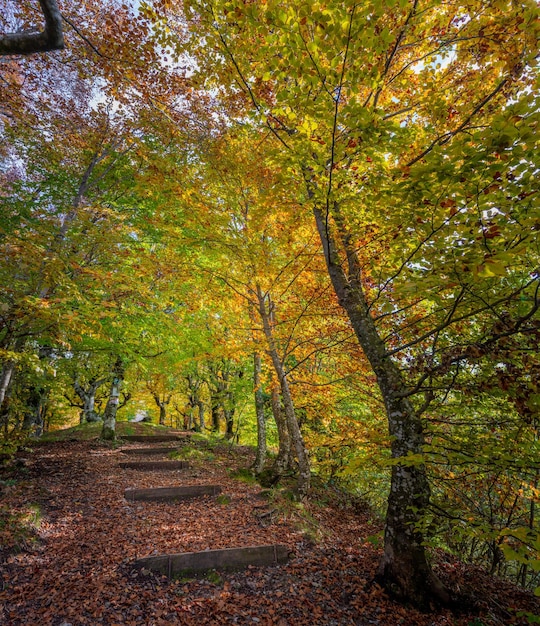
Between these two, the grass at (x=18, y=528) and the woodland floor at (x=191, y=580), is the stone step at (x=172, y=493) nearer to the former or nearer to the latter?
the woodland floor at (x=191, y=580)

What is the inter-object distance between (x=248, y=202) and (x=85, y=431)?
12977 millimetres

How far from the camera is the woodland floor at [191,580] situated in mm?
3600

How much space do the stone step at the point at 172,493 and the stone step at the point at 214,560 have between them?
2.81 metres

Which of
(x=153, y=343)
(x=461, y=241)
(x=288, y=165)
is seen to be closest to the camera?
(x=461, y=241)

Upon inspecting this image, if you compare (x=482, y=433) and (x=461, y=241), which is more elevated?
(x=461, y=241)

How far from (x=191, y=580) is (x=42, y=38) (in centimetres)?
722

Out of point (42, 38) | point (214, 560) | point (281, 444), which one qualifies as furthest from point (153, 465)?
point (42, 38)

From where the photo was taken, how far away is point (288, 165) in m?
3.66

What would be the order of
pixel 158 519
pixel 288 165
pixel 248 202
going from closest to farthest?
pixel 288 165
pixel 158 519
pixel 248 202

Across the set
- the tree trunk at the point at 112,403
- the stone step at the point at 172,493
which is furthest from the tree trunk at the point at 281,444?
the tree trunk at the point at 112,403

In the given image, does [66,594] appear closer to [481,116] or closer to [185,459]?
[185,459]

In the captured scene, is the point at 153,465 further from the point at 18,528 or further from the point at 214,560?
the point at 214,560

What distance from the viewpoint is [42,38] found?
339 cm

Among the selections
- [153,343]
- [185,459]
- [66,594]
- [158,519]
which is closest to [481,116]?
[66,594]
